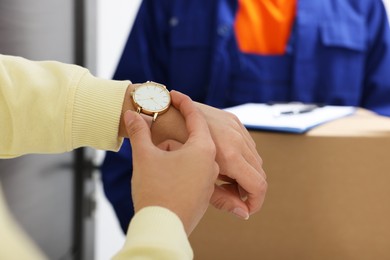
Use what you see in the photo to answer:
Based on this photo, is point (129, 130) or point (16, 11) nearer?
point (129, 130)

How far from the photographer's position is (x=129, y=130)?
1.85 feet

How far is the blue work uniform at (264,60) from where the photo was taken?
112 cm

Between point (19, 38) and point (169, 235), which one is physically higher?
point (169, 235)

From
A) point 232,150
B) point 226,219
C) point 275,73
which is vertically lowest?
point 226,219

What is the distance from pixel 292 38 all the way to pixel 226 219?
535 millimetres

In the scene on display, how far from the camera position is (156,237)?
1.39 ft

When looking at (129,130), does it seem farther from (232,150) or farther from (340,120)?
(340,120)

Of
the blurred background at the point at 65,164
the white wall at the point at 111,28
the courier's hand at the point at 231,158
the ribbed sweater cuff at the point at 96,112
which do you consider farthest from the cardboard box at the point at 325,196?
the white wall at the point at 111,28

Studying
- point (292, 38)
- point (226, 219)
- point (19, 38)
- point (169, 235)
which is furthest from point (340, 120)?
point (19, 38)

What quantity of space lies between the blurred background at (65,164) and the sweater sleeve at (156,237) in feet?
2.60

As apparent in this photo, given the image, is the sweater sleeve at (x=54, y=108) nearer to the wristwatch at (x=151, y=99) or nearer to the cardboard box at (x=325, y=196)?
the wristwatch at (x=151, y=99)

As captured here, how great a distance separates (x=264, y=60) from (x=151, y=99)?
1.80 feet

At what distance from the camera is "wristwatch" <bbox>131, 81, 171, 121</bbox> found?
2.06 feet

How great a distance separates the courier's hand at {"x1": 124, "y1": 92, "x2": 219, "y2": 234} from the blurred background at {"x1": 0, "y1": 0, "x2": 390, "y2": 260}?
29.9 inches
